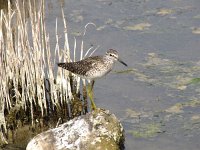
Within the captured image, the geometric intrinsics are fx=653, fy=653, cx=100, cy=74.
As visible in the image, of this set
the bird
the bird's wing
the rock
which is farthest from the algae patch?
the bird's wing

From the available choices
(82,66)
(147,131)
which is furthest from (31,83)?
(147,131)

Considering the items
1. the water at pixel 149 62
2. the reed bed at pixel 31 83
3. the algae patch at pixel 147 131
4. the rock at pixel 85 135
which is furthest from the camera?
the water at pixel 149 62

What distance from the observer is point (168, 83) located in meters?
14.3

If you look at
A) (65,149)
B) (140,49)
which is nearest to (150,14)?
(140,49)

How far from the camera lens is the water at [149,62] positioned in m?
12.7

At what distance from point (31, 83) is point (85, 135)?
5.10 feet

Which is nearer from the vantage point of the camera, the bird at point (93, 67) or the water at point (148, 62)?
the bird at point (93, 67)

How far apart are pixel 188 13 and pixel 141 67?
3.25m

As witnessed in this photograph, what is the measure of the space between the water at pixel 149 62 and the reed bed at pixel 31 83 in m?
1.33

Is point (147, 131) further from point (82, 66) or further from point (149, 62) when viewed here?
point (149, 62)

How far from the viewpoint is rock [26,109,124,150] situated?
11.2 metres

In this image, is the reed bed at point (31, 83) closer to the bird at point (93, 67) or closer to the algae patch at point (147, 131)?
the bird at point (93, 67)

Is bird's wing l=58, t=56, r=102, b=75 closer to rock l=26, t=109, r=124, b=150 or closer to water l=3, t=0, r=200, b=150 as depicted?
rock l=26, t=109, r=124, b=150

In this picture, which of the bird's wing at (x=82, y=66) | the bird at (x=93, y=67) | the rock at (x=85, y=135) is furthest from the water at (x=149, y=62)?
the bird's wing at (x=82, y=66)
